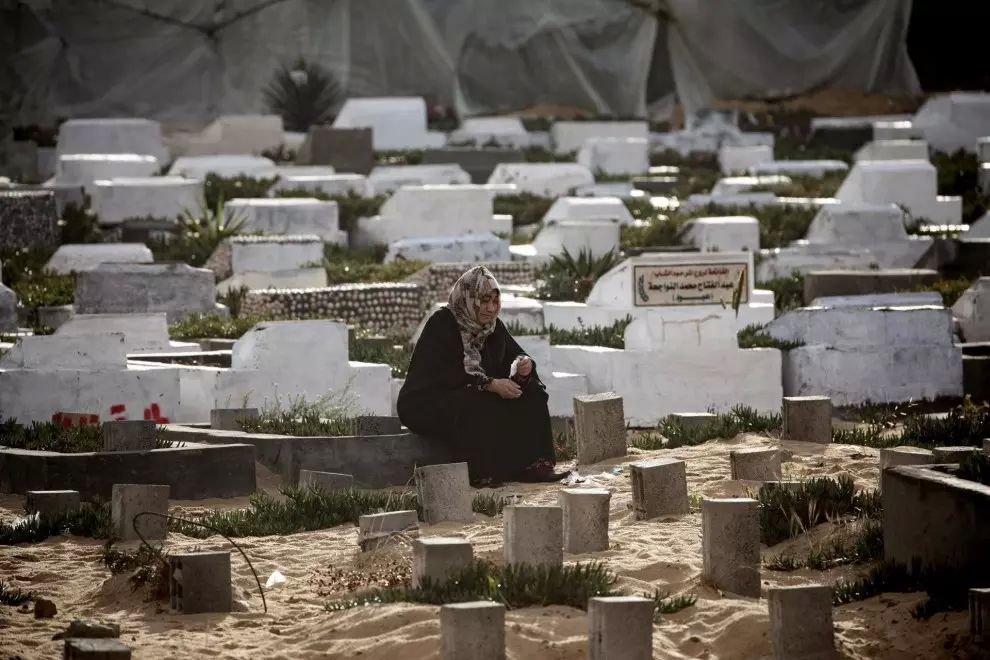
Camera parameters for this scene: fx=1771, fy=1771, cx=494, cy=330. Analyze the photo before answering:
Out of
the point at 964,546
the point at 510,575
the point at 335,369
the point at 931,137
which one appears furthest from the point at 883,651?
the point at 931,137

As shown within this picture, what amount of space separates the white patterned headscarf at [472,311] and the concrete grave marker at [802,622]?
3.92 meters

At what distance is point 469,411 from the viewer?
30.3ft

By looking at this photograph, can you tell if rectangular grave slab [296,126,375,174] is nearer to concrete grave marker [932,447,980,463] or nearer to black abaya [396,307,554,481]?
black abaya [396,307,554,481]

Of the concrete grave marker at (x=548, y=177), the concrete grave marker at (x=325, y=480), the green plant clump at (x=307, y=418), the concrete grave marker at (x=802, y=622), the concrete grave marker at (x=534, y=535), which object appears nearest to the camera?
the concrete grave marker at (x=802, y=622)

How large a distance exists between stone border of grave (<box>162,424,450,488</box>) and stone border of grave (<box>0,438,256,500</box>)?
36 cm

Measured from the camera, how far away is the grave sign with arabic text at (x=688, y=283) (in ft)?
41.3

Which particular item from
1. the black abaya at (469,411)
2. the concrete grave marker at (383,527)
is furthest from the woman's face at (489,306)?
the concrete grave marker at (383,527)

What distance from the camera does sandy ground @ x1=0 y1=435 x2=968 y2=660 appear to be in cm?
585

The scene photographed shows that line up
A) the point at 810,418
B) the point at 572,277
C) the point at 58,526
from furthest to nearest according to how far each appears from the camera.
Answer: the point at 572,277 < the point at 810,418 < the point at 58,526

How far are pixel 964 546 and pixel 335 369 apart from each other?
19.2 ft

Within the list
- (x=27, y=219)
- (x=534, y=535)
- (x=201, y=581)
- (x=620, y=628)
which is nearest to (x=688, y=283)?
(x=534, y=535)

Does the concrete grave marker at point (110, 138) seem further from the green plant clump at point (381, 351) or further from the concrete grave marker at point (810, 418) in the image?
the concrete grave marker at point (810, 418)

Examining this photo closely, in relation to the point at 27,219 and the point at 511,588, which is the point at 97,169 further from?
the point at 511,588

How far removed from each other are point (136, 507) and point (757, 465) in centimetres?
291
